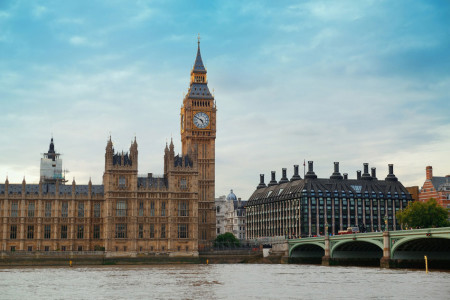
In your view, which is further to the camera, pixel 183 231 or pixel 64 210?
pixel 64 210

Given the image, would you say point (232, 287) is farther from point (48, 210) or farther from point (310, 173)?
point (310, 173)

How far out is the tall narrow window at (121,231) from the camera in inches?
5404

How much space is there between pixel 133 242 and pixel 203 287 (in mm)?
67480

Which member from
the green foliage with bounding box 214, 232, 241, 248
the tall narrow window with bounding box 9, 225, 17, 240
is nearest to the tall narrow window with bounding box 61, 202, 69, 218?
the tall narrow window with bounding box 9, 225, 17, 240

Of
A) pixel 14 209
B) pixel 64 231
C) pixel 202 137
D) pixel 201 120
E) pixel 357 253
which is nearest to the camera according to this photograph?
pixel 357 253

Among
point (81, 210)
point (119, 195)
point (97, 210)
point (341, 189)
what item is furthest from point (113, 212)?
point (341, 189)

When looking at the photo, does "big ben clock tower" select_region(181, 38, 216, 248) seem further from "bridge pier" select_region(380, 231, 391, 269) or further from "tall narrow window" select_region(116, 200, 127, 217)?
"bridge pier" select_region(380, 231, 391, 269)

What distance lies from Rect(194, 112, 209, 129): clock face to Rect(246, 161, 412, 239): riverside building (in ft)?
113

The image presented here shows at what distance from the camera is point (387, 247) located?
102750mm

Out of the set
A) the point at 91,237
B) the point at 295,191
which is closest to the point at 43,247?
the point at 91,237

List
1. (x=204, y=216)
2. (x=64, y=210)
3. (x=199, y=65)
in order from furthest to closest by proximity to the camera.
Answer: (x=199, y=65) → (x=204, y=216) → (x=64, y=210)

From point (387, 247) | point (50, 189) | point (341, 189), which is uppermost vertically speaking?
point (341, 189)

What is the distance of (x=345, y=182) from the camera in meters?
192

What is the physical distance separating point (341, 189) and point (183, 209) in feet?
203
